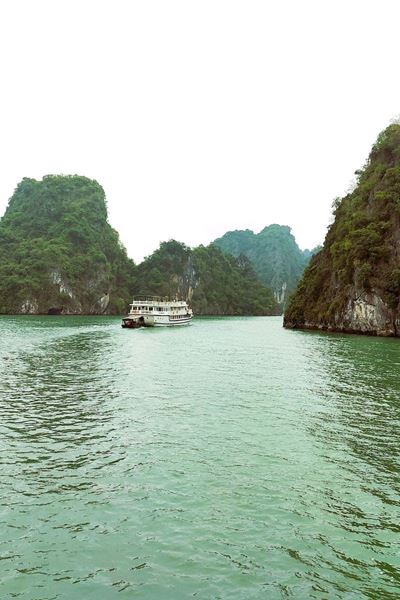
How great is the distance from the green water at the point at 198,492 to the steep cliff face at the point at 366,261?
34.6 metres

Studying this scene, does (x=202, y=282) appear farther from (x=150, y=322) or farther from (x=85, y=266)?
(x=150, y=322)

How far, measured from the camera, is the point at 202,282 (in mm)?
162125

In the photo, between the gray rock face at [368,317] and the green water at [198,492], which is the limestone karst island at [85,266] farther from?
the green water at [198,492]

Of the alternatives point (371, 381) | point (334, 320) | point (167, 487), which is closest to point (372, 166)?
point (334, 320)

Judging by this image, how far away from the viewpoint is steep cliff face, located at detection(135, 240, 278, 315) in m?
149

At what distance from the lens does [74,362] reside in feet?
88.4

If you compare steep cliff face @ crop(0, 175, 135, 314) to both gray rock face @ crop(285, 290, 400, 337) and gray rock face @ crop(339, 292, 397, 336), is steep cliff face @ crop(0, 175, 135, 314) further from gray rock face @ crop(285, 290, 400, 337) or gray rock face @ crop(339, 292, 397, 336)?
gray rock face @ crop(339, 292, 397, 336)

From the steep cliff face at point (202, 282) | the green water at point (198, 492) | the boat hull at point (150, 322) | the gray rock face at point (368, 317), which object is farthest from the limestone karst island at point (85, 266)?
the green water at point (198, 492)

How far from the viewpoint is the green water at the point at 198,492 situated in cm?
611

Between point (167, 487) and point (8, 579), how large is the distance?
3.55 m

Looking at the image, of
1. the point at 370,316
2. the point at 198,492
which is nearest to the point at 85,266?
the point at 370,316

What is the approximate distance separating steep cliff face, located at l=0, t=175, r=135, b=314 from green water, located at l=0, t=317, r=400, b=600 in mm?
93059

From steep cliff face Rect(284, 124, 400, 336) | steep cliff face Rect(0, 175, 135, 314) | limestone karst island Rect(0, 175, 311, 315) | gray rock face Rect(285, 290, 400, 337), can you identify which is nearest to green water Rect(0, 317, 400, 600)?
gray rock face Rect(285, 290, 400, 337)

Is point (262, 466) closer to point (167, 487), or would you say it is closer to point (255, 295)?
point (167, 487)
